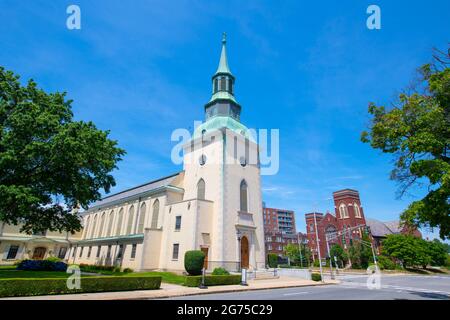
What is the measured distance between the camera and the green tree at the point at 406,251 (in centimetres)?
5819

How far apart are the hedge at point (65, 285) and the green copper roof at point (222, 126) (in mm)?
21145

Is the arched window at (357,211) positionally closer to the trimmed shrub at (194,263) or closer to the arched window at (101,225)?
the trimmed shrub at (194,263)

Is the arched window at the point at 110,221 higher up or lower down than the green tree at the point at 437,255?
higher up

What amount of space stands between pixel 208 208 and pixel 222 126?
35.4 ft

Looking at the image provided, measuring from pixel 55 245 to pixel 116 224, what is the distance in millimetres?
18663

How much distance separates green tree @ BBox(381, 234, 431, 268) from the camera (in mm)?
58188

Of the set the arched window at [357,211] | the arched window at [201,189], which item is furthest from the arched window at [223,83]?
the arched window at [357,211]

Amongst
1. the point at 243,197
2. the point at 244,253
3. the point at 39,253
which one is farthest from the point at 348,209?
the point at 39,253

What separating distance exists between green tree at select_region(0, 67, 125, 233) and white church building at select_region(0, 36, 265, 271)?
1090 cm

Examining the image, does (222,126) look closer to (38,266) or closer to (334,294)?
(334,294)

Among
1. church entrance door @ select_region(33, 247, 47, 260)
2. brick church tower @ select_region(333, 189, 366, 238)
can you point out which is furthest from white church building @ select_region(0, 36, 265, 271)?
brick church tower @ select_region(333, 189, 366, 238)

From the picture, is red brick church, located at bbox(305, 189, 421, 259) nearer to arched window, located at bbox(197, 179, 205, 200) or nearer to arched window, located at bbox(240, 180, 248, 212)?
arched window, located at bbox(240, 180, 248, 212)
